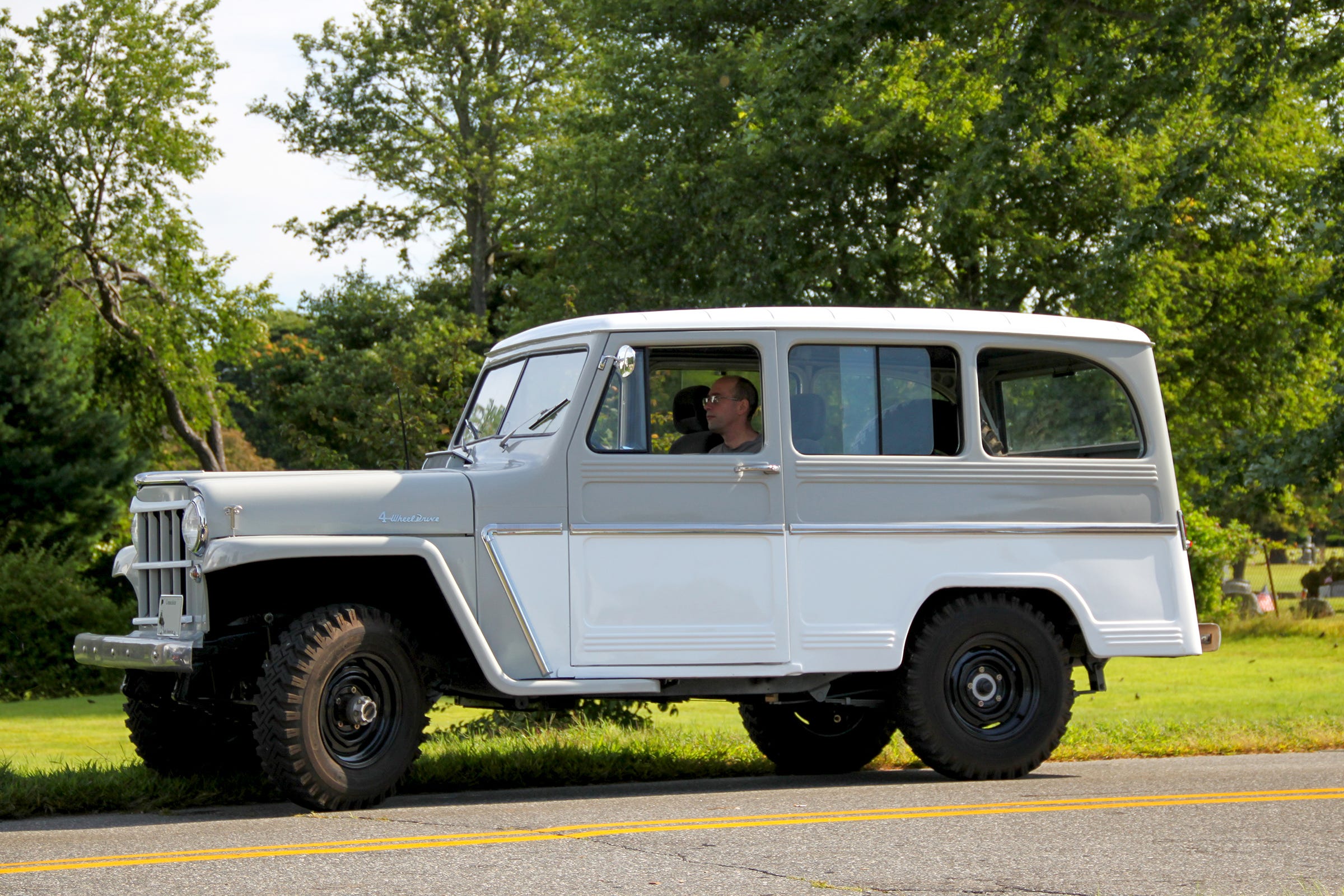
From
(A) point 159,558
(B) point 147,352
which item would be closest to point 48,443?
(B) point 147,352

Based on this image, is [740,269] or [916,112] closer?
[916,112]

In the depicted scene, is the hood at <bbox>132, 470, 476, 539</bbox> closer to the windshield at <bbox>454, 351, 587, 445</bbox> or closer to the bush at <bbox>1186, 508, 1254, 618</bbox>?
the windshield at <bbox>454, 351, 587, 445</bbox>

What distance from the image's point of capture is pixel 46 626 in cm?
2256

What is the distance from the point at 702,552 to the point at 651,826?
1.74m

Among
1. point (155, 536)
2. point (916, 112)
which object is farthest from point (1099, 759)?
point (916, 112)

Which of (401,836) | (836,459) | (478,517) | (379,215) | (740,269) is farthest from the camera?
(379,215)

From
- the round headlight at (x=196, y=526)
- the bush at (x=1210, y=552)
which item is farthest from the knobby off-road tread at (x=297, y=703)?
the bush at (x=1210, y=552)

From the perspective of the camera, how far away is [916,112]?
2545 cm

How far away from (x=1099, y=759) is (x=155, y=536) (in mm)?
5710

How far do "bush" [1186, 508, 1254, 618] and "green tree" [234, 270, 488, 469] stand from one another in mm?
14332

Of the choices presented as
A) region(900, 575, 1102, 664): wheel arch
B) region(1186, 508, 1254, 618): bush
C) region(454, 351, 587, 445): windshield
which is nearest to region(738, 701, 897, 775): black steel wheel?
region(900, 575, 1102, 664): wheel arch

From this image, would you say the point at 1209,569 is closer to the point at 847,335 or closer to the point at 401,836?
the point at 847,335

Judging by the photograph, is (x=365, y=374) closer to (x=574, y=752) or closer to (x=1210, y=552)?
(x=1210, y=552)

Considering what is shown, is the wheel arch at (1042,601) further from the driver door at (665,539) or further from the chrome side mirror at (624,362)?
the chrome side mirror at (624,362)
